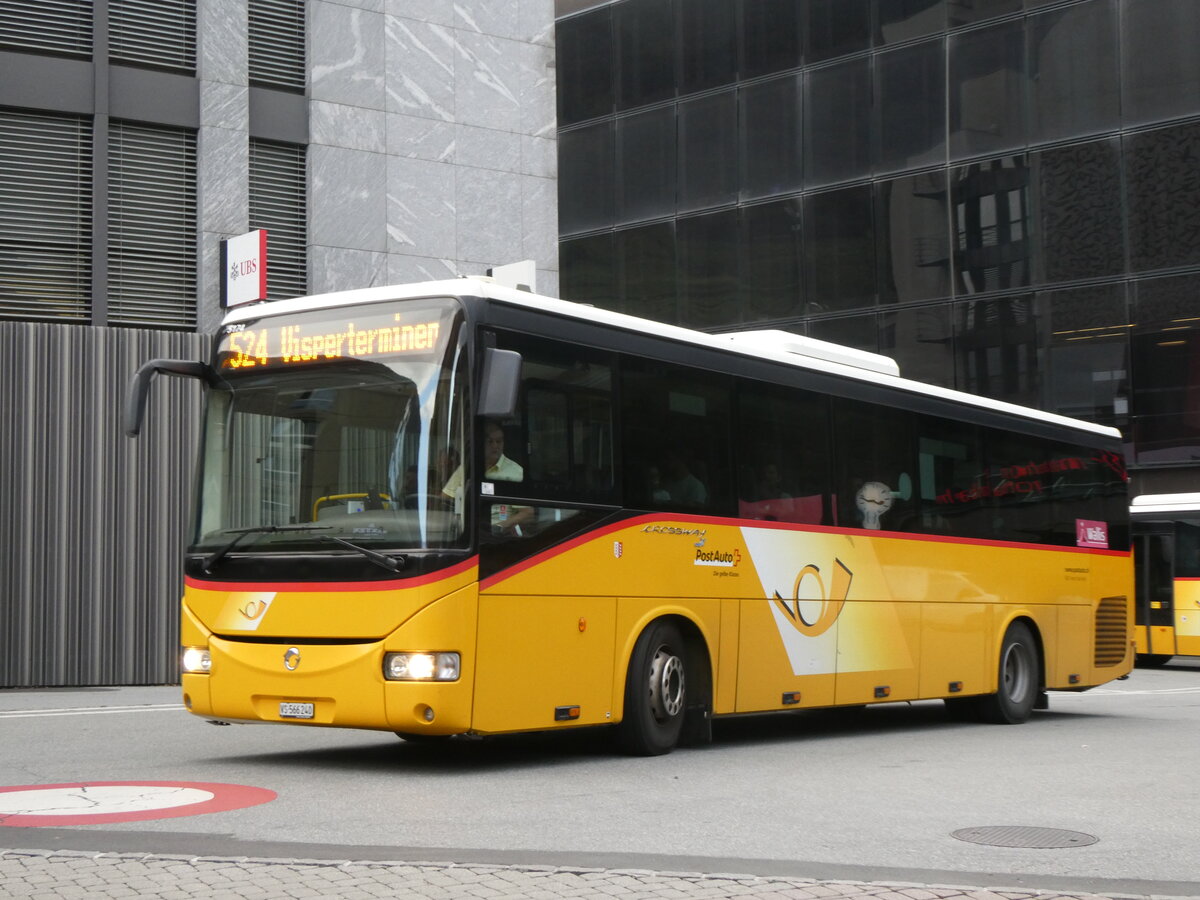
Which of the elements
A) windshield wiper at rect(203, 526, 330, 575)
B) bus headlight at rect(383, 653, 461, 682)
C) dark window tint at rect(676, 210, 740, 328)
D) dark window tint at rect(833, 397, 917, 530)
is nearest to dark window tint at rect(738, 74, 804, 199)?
dark window tint at rect(676, 210, 740, 328)

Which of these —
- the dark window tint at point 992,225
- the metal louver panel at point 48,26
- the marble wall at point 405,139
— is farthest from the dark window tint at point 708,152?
the metal louver panel at point 48,26

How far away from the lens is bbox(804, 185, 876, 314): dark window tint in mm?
32531

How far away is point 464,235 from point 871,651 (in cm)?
1256

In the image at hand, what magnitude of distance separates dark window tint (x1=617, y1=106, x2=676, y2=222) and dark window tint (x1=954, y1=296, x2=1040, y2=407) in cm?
768

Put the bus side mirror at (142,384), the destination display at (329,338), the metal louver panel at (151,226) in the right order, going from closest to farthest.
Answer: the destination display at (329,338) → the bus side mirror at (142,384) → the metal louver panel at (151,226)

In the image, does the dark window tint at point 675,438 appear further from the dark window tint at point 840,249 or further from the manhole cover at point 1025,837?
the dark window tint at point 840,249

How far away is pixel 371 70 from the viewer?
23828 mm

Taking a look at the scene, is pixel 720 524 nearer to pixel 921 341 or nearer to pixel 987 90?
pixel 921 341

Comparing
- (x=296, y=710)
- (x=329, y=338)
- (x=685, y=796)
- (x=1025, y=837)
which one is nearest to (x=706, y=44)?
(x=329, y=338)

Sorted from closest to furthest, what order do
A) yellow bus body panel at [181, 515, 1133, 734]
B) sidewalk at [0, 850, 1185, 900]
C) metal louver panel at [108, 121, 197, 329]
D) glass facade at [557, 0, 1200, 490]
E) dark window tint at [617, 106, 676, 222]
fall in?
1. sidewalk at [0, 850, 1185, 900]
2. yellow bus body panel at [181, 515, 1133, 734]
3. metal louver panel at [108, 121, 197, 329]
4. glass facade at [557, 0, 1200, 490]
5. dark window tint at [617, 106, 676, 222]

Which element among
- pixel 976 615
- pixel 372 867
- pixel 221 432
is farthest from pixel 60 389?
pixel 372 867

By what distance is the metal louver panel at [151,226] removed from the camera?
2141 cm

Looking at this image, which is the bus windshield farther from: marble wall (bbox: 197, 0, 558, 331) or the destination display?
marble wall (bbox: 197, 0, 558, 331)

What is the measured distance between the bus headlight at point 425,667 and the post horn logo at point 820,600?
12.7 feet
